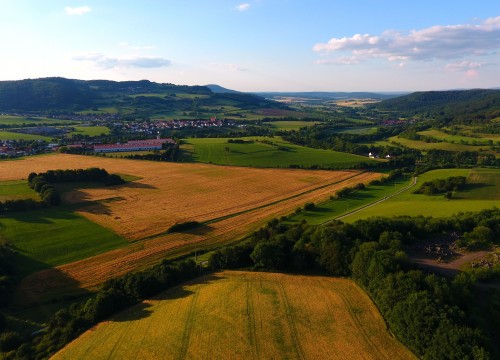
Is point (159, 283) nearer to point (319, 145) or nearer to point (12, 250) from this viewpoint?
point (12, 250)

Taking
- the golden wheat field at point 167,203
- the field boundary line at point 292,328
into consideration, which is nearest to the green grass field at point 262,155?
the golden wheat field at point 167,203

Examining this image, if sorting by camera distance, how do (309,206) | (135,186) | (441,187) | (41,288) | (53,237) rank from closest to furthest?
(41,288)
(53,237)
(309,206)
(441,187)
(135,186)

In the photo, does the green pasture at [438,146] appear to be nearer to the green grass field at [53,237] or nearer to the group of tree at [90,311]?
the green grass field at [53,237]

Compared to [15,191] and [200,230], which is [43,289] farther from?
[15,191]

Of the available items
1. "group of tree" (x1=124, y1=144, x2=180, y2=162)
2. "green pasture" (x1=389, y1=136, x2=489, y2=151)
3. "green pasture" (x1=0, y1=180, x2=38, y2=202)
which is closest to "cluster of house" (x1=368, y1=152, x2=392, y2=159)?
"green pasture" (x1=389, y1=136, x2=489, y2=151)

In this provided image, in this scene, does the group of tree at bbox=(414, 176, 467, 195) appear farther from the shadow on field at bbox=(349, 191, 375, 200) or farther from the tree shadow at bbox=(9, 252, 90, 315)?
the tree shadow at bbox=(9, 252, 90, 315)

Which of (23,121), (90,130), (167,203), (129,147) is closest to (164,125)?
(90,130)

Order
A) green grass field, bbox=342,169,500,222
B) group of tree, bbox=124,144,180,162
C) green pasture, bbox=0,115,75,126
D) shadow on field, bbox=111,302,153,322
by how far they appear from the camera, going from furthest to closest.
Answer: green pasture, bbox=0,115,75,126 < group of tree, bbox=124,144,180,162 < green grass field, bbox=342,169,500,222 < shadow on field, bbox=111,302,153,322
